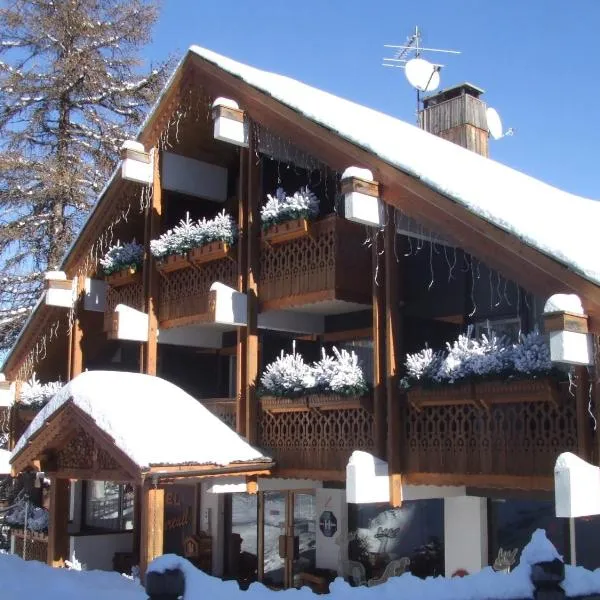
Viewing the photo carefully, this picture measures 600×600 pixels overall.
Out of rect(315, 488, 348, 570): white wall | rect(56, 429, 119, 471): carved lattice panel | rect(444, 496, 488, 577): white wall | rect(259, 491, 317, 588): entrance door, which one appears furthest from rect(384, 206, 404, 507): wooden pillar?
rect(259, 491, 317, 588): entrance door

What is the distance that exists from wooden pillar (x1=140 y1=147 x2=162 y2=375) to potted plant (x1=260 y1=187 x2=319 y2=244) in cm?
307

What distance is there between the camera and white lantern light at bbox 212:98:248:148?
13578 mm

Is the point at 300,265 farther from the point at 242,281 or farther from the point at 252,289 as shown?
the point at 242,281

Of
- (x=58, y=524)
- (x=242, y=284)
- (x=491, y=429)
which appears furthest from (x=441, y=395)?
(x=58, y=524)

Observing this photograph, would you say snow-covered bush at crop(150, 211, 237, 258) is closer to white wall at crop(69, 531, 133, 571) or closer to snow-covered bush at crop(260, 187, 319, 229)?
snow-covered bush at crop(260, 187, 319, 229)

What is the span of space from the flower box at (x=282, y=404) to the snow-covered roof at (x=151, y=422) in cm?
63

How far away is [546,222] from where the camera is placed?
34.4 feet

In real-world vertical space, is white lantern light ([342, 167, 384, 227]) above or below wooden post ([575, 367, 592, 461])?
above

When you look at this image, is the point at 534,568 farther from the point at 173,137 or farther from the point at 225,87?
the point at 173,137

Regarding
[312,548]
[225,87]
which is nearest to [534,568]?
[312,548]

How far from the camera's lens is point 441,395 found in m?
10.5

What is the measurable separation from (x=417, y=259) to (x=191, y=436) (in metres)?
4.24

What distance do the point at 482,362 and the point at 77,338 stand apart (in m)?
10.0

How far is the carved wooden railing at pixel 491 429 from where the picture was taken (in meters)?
9.52
